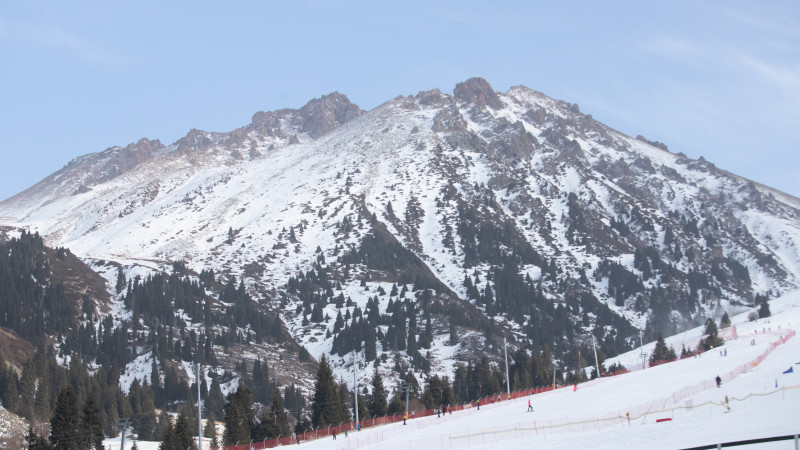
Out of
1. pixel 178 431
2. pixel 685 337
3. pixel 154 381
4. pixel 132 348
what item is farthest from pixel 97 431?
pixel 685 337

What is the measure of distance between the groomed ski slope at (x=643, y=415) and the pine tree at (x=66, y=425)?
85.1ft

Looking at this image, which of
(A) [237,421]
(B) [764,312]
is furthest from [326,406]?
(B) [764,312]

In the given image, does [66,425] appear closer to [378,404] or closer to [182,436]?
[182,436]

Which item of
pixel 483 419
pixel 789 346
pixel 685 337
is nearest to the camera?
pixel 483 419

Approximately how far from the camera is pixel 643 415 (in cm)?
6550

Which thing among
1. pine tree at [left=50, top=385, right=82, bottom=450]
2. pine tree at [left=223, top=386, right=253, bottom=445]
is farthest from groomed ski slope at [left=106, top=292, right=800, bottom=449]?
pine tree at [left=50, top=385, right=82, bottom=450]

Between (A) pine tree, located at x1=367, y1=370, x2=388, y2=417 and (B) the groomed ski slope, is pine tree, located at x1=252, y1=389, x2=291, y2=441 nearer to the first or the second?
(A) pine tree, located at x1=367, y1=370, x2=388, y2=417

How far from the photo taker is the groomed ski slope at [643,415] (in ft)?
171

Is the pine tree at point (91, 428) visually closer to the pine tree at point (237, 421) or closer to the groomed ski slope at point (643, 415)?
the pine tree at point (237, 421)

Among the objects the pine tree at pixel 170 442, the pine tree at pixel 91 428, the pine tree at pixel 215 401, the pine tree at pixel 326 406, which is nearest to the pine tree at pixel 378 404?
the pine tree at pixel 326 406

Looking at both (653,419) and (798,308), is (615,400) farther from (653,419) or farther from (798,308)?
(798,308)

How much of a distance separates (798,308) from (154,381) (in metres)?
A: 127

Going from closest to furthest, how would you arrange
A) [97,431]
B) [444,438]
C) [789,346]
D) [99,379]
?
[444,438] → [97,431] → [789,346] → [99,379]

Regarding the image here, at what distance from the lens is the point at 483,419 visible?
8112cm
